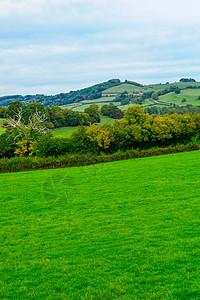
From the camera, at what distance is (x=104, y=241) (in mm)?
8977

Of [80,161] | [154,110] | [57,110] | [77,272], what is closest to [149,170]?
[80,161]

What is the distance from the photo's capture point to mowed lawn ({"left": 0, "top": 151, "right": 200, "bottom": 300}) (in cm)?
630

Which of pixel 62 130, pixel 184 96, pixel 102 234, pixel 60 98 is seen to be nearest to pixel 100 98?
pixel 60 98

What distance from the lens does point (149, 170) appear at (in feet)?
68.6

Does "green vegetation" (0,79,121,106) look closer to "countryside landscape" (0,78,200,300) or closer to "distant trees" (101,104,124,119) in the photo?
"distant trees" (101,104,124,119)

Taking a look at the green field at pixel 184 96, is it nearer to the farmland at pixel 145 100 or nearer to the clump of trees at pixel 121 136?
the farmland at pixel 145 100

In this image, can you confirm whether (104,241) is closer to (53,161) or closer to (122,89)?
Result: (53,161)

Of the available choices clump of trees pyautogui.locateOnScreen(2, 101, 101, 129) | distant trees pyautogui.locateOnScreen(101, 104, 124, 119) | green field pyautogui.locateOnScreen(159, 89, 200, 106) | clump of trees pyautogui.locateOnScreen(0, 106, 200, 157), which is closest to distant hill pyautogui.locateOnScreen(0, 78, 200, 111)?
green field pyautogui.locateOnScreen(159, 89, 200, 106)

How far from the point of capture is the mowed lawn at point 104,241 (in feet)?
20.7

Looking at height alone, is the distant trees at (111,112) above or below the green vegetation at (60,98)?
below

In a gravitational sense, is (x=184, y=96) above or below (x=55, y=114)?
above

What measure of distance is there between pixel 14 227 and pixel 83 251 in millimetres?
→ 4350

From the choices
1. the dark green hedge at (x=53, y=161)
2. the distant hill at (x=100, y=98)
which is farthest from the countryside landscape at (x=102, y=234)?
the distant hill at (x=100, y=98)

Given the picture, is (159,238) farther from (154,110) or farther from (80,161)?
(154,110)
